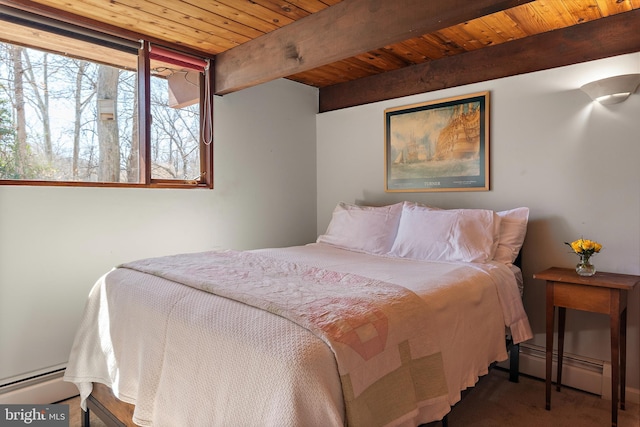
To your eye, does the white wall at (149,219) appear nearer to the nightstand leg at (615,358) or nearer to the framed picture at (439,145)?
the framed picture at (439,145)

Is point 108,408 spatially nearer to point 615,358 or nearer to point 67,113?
point 67,113

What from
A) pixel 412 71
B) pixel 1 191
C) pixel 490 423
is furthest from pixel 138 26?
pixel 490 423

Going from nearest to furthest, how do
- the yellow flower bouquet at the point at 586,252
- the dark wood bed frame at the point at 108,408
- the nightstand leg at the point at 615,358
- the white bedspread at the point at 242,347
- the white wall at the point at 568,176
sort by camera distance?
the white bedspread at the point at 242,347 → the dark wood bed frame at the point at 108,408 → the nightstand leg at the point at 615,358 → the yellow flower bouquet at the point at 586,252 → the white wall at the point at 568,176

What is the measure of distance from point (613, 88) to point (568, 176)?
1.77 ft

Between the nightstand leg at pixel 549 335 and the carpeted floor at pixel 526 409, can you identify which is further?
the nightstand leg at pixel 549 335

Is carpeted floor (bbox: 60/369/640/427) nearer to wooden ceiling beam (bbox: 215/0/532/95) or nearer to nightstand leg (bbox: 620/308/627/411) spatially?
nightstand leg (bbox: 620/308/627/411)

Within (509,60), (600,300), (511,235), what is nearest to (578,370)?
(600,300)

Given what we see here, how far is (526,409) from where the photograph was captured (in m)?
2.10

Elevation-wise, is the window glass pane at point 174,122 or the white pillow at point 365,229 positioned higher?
the window glass pane at point 174,122

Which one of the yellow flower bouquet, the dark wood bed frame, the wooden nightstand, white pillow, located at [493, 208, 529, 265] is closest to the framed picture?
white pillow, located at [493, 208, 529, 265]

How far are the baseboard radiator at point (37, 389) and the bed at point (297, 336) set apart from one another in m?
0.58

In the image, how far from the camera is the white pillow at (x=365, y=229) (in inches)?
108

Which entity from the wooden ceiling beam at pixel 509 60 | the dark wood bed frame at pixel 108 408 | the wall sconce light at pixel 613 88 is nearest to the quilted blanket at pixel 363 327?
the dark wood bed frame at pixel 108 408

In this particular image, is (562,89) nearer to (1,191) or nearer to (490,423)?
(490,423)
